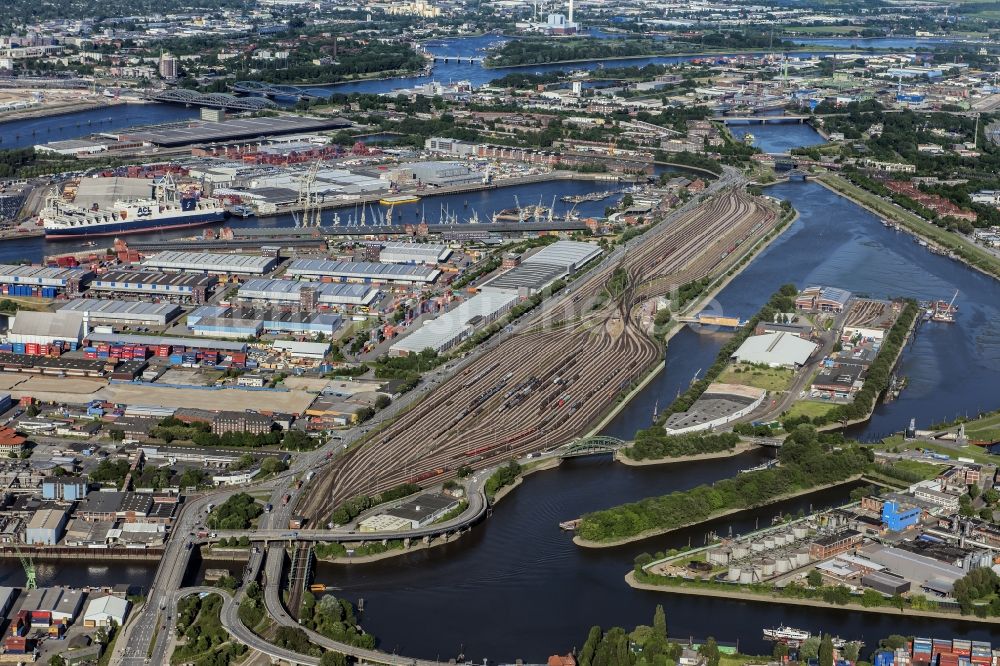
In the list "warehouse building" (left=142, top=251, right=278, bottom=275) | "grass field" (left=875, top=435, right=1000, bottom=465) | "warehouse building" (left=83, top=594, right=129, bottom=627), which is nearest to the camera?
"warehouse building" (left=83, top=594, right=129, bottom=627)

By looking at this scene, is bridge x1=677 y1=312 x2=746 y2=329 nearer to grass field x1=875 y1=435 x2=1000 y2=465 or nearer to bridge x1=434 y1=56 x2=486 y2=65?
grass field x1=875 y1=435 x2=1000 y2=465

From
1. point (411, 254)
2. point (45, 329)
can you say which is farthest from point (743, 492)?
point (411, 254)

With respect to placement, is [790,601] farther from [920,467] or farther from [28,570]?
[28,570]

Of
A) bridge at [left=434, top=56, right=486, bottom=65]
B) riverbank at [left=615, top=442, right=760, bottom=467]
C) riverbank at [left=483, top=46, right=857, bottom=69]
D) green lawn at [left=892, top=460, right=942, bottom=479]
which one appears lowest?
riverbank at [left=615, top=442, right=760, bottom=467]

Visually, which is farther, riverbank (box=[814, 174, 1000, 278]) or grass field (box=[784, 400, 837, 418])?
riverbank (box=[814, 174, 1000, 278])

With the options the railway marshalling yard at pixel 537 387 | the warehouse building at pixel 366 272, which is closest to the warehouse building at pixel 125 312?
the warehouse building at pixel 366 272

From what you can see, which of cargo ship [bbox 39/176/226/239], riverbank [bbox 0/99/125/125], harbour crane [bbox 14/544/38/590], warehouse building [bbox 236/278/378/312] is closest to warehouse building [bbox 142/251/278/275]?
warehouse building [bbox 236/278/378/312]
